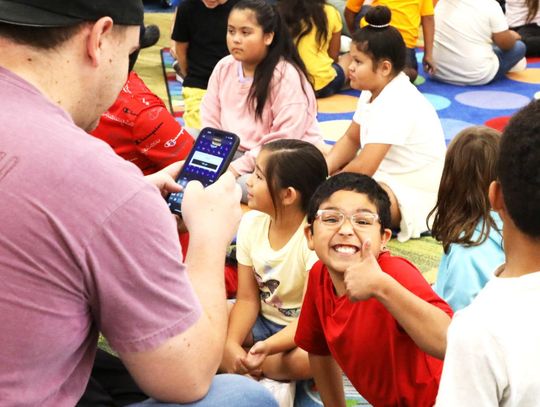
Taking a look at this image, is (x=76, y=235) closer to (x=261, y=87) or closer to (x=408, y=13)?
(x=261, y=87)

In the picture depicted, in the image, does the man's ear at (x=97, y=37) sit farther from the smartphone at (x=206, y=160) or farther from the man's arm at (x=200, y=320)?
the smartphone at (x=206, y=160)

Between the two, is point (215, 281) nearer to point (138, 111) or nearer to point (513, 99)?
point (138, 111)

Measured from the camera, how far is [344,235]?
131 cm

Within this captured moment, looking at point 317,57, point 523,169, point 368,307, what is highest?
point 523,169

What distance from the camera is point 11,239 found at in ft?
2.60

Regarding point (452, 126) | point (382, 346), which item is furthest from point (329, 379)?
point (452, 126)

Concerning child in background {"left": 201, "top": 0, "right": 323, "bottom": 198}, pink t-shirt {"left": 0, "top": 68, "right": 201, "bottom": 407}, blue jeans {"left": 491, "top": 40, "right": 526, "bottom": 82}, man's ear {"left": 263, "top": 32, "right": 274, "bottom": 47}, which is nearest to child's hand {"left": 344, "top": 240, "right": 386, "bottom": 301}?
pink t-shirt {"left": 0, "top": 68, "right": 201, "bottom": 407}

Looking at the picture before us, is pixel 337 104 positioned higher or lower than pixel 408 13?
lower

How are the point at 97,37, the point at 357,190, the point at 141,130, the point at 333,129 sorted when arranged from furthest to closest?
the point at 333,129 → the point at 141,130 → the point at 357,190 → the point at 97,37

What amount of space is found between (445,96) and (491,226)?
206 cm

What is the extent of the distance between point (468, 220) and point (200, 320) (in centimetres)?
82

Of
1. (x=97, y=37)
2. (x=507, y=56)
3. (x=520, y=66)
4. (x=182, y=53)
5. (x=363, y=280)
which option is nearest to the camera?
(x=97, y=37)

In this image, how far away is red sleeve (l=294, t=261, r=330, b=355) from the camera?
1385 mm

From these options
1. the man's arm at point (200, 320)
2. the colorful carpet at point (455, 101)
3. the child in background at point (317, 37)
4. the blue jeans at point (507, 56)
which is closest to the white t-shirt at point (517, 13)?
the colorful carpet at point (455, 101)
